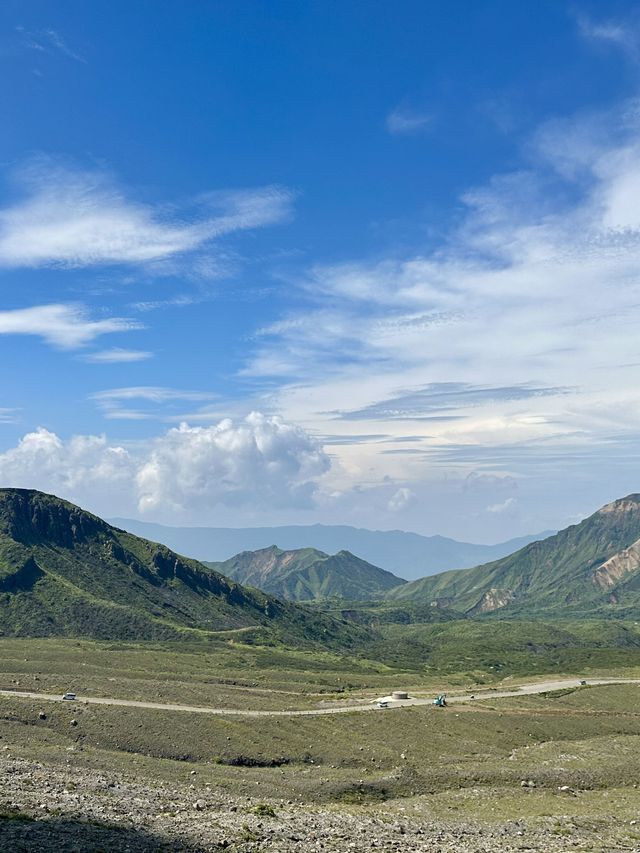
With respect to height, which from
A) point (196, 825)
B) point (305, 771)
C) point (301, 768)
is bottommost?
point (301, 768)

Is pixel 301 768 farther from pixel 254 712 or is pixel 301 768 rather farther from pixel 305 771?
pixel 254 712

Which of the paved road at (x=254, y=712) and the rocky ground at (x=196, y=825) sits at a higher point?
the rocky ground at (x=196, y=825)

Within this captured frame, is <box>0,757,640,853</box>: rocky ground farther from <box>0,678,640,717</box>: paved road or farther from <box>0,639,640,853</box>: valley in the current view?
<box>0,678,640,717</box>: paved road

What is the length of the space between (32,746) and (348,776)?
33471mm

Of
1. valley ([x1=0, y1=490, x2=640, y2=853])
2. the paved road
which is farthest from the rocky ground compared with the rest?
the paved road

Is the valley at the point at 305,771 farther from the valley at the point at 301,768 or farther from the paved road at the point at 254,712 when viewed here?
the paved road at the point at 254,712

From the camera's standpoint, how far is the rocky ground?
41500 millimetres

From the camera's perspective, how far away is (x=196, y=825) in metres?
46.2

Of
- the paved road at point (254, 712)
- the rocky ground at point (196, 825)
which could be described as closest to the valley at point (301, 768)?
the rocky ground at point (196, 825)

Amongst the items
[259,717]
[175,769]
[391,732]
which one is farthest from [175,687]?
[175,769]

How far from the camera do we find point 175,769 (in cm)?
7050

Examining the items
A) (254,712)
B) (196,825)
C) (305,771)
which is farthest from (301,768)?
(196,825)

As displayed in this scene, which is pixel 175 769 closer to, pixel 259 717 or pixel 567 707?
pixel 259 717

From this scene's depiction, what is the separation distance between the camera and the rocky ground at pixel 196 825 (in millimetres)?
41500
